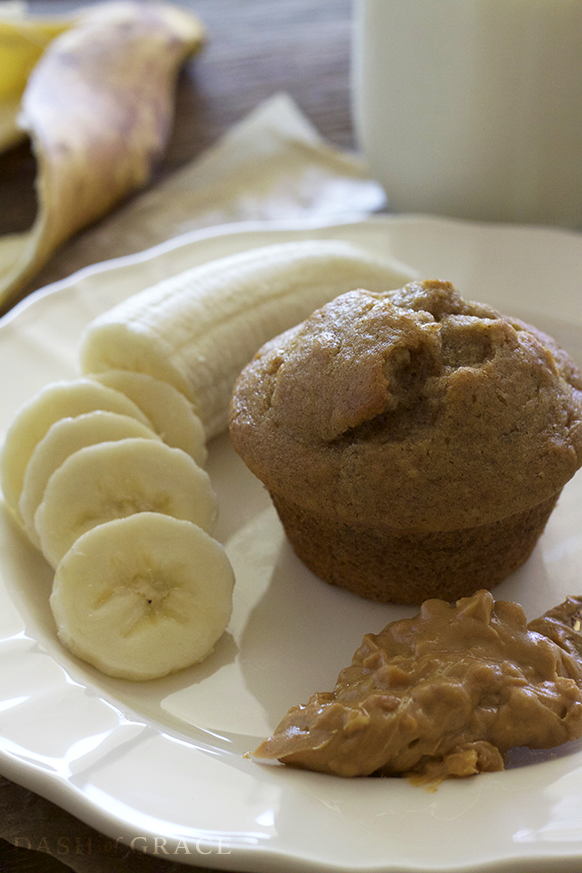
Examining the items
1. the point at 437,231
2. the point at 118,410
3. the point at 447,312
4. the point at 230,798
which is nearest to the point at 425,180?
the point at 437,231

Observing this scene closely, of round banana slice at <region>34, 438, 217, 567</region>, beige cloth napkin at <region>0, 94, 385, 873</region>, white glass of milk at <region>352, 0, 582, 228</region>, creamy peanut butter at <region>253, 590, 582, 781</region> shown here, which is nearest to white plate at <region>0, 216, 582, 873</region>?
creamy peanut butter at <region>253, 590, 582, 781</region>

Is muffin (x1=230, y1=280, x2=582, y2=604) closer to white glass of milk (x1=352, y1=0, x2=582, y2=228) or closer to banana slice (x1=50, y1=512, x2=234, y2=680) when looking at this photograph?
banana slice (x1=50, y1=512, x2=234, y2=680)

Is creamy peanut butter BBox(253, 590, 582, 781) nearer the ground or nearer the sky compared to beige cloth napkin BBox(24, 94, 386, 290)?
nearer the ground

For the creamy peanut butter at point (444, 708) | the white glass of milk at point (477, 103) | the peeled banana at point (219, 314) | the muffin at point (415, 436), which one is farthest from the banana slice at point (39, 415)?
the white glass of milk at point (477, 103)

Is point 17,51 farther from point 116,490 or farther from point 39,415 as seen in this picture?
point 116,490

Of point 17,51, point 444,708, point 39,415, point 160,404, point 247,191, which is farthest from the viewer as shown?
point 17,51

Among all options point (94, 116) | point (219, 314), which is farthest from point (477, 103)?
point (94, 116)
